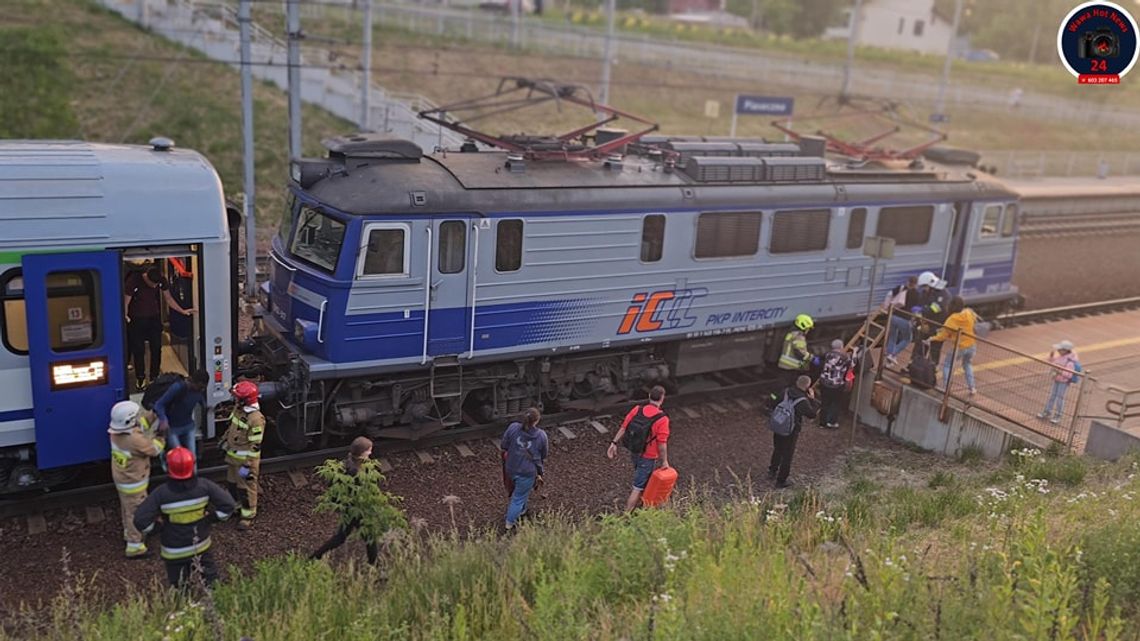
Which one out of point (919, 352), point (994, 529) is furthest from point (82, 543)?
point (919, 352)

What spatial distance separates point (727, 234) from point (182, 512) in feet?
31.2

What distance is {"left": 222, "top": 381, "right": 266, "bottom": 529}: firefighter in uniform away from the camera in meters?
10.7

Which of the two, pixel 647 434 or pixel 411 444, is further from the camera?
pixel 411 444

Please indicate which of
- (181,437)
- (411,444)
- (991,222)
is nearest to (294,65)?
(411,444)

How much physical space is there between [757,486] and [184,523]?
755 cm

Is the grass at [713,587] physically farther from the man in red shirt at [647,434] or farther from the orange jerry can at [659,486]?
the man in red shirt at [647,434]

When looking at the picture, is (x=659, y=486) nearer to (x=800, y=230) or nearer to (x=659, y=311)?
(x=659, y=311)

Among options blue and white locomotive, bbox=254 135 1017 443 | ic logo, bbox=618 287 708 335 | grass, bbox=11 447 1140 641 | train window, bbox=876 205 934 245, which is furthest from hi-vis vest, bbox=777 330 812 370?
grass, bbox=11 447 1140 641

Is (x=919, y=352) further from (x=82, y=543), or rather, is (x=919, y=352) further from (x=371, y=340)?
(x=82, y=543)

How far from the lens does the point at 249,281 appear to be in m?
18.2

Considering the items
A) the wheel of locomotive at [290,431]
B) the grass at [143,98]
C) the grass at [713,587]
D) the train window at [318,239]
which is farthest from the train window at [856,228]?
the grass at [143,98]

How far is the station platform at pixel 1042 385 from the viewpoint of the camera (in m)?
13.9

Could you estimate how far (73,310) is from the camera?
10.2 metres

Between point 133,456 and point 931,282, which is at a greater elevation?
point 931,282
